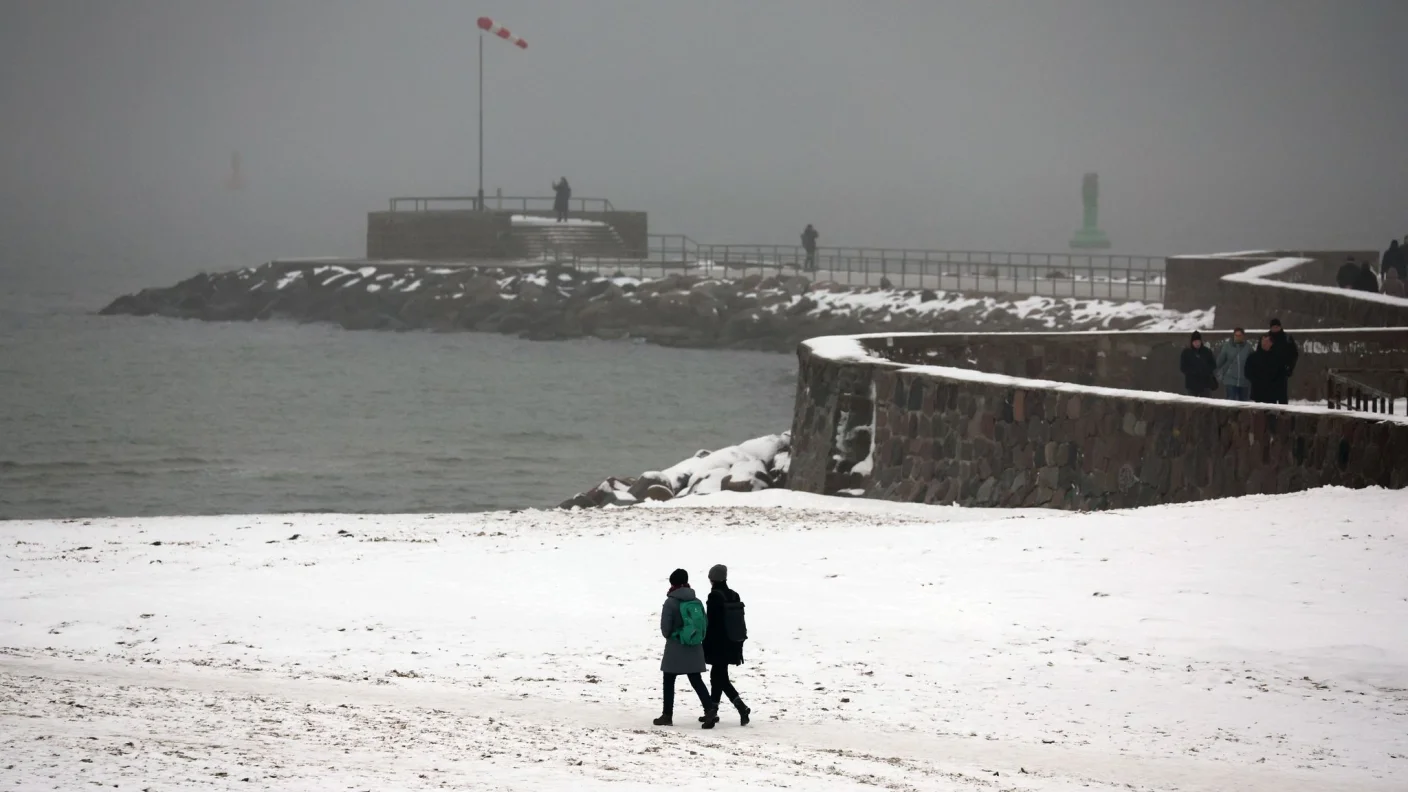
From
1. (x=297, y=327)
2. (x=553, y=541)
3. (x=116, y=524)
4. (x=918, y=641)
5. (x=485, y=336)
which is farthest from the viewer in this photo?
(x=297, y=327)

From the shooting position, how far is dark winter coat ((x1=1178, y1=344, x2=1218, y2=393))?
1819cm

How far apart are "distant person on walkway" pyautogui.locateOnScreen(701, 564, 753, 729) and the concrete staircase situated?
61.9 meters

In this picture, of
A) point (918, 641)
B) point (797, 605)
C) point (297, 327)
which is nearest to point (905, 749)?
point (918, 641)

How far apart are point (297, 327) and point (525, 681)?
62518 millimetres

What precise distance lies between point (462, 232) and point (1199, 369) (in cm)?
5562

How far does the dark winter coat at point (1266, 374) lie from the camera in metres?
17.4

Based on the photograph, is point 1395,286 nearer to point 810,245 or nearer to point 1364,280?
point 1364,280

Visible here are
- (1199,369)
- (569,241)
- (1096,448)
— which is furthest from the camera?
(569,241)

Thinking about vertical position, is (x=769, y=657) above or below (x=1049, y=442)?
below

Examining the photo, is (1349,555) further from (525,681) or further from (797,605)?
(525,681)

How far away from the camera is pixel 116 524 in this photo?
18203mm

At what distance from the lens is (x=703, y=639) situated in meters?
8.86

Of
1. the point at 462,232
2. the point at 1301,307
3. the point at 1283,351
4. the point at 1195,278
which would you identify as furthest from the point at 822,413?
the point at 462,232

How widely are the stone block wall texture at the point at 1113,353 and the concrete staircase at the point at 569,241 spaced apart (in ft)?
165
